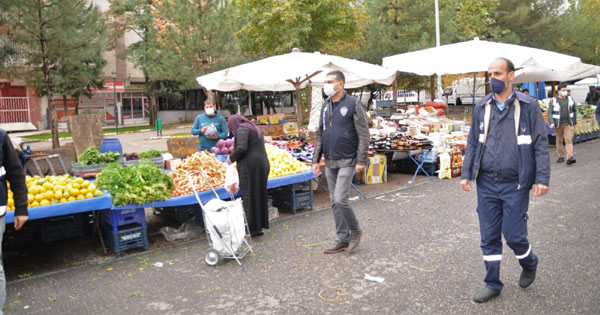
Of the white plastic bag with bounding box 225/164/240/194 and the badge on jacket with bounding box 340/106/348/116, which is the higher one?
the badge on jacket with bounding box 340/106/348/116

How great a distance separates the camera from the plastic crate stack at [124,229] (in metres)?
6.04

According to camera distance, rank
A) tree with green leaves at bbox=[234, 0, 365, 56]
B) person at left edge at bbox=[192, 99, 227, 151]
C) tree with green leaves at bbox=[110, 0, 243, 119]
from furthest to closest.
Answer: tree with green leaves at bbox=[110, 0, 243, 119] → tree with green leaves at bbox=[234, 0, 365, 56] → person at left edge at bbox=[192, 99, 227, 151]

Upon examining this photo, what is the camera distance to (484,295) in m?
4.27

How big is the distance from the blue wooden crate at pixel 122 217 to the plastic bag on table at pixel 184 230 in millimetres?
659

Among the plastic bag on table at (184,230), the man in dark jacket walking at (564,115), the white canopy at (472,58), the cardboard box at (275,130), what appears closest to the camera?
the plastic bag on table at (184,230)

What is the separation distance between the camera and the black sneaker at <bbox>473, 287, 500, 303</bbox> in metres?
4.25

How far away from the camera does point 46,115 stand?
34906mm

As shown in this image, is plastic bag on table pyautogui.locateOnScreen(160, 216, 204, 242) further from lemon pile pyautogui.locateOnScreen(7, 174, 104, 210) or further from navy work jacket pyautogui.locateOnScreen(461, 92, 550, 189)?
navy work jacket pyautogui.locateOnScreen(461, 92, 550, 189)

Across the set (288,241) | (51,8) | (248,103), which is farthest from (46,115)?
(288,241)

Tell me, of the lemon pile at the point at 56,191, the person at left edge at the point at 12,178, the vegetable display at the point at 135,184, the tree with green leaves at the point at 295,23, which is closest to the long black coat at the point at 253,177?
the vegetable display at the point at 135,184

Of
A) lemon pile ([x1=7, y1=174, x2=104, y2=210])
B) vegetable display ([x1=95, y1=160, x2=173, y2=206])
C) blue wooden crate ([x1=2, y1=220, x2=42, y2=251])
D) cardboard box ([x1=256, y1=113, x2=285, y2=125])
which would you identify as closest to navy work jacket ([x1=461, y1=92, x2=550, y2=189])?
vegetable display ([x1=95, y1=160, x2=173, y2=206])

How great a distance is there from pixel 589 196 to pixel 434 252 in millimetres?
4549

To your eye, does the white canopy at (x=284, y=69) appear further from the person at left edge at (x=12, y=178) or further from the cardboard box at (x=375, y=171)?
the person at left edge at (x=12, y=178)

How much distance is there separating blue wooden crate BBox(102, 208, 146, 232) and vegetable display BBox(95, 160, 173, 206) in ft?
0.57
